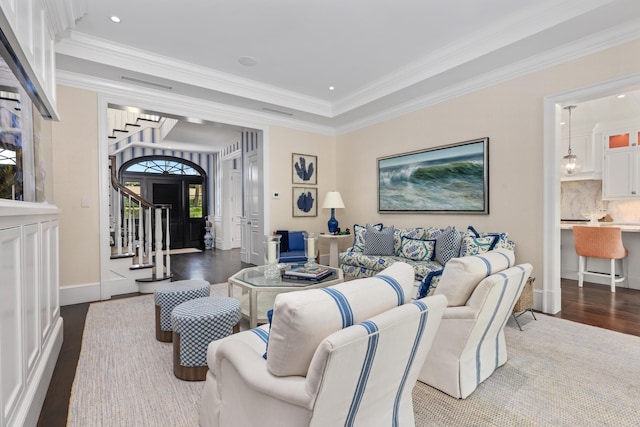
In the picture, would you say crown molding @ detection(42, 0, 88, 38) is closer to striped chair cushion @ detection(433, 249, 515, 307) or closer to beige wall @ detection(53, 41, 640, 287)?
beige wall @ detection(53, 41, 640, 287)

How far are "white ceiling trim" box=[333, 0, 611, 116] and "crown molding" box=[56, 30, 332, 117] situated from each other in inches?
45.3

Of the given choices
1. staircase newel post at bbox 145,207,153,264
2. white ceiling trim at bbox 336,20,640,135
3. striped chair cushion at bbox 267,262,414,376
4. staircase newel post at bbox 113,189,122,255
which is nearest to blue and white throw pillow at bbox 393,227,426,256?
white ceiling trim at bbox 336,20,640,135

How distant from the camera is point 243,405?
4.15ft

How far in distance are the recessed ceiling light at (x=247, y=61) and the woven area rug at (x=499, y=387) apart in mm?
3335

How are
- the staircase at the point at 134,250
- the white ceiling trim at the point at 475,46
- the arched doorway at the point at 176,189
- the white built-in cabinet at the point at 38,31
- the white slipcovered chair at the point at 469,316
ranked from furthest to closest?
1. the arched doorway at the point at 176,189
2. the staircase at the point at 134,250
3. the white ceiling trim at the point at 475,46
4. the white slipcovered chair at the point at 469,316
5. the white built-in cabinet at the point at 38,31

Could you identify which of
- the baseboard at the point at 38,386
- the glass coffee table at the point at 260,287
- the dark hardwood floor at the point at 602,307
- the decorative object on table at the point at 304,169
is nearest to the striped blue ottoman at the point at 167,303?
the glass coffee table at the point at 260,287

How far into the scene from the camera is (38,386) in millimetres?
1768

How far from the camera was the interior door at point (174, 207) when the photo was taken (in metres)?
8.97

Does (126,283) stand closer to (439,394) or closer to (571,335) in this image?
(439,394)

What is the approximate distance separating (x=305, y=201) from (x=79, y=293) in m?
3.72

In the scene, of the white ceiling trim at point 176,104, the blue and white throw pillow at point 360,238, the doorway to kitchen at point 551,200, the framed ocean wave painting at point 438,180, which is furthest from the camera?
the blue and white throw pillow at point 360,238

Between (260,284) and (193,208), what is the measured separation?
24.2 feet

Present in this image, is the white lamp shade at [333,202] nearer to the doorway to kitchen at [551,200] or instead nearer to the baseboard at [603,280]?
the doorway to kitchen at [551,200]

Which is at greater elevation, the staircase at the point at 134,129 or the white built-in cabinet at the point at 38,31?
the staircase at the point at 134,129
